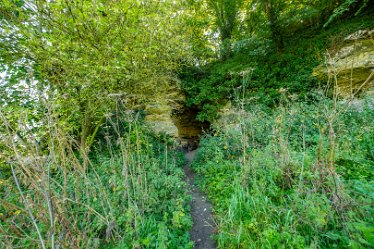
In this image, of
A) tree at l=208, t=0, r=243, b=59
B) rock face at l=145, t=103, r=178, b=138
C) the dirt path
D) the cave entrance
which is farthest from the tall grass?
tree at l=208, t=0, r=243, b=59

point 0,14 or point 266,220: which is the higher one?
point 0,14

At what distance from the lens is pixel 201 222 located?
3.58 metres

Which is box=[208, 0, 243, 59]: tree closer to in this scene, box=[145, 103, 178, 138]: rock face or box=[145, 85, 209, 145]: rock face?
box=[145, 85, 209, 145]: rock face

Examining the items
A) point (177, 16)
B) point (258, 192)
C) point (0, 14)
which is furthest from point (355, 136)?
point (0, 14)

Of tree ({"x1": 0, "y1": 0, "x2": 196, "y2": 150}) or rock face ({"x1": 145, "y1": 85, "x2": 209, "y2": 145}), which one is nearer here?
tree ({"x1": 0, "y1": 0, "x2": 196, "y2": 150})

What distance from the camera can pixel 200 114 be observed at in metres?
8.73

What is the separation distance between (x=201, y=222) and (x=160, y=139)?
4.45 metres

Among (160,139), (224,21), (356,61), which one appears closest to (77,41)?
(160,139)

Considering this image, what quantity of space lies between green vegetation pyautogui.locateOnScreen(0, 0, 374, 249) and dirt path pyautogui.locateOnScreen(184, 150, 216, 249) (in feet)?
0.75

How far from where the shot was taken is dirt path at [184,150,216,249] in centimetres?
308

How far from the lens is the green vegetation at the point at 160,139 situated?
2084mm

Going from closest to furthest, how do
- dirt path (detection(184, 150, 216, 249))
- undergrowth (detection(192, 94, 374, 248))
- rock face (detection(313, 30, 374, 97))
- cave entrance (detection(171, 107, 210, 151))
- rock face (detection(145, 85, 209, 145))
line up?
1. undergrowth (detection(192, 94, 374, 248))
2. dirt path (detection(184, 150, 216, 249))
3. rock face (detection(313, 30, 374, 97))
4. rock face (detection(145, 85, 209, 145))
5. cave entrance (detection(171, 107, 210, 151))

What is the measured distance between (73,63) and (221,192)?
4.67 metres

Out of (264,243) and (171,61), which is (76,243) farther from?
(171,61)
